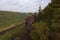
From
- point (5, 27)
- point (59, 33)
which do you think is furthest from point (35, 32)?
point (5, 27)

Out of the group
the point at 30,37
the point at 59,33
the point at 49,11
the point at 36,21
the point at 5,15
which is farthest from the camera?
the point at 5,15

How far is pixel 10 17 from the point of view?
6.05 m

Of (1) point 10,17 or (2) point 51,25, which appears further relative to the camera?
(1) point 10,17

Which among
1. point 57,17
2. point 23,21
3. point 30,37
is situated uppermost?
point 57,17

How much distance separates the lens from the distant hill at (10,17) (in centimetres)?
571

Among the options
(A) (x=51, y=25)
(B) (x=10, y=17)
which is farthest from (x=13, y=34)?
(A) (x=51, y=25)

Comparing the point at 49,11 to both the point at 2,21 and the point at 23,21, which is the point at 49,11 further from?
the point at 2,21

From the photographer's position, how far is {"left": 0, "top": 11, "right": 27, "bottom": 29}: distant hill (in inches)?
225

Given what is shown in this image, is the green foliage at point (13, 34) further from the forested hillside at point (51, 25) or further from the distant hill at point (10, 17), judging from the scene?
the forested hillside at point (51, 25)

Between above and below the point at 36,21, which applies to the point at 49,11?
above

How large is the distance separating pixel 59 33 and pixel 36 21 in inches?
61.2

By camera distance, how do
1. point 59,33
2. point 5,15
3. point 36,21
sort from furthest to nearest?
point 5,15 → point 36,21 → point 59,33

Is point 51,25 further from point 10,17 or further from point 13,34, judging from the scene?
point 10,17

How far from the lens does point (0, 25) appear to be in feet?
18.4
